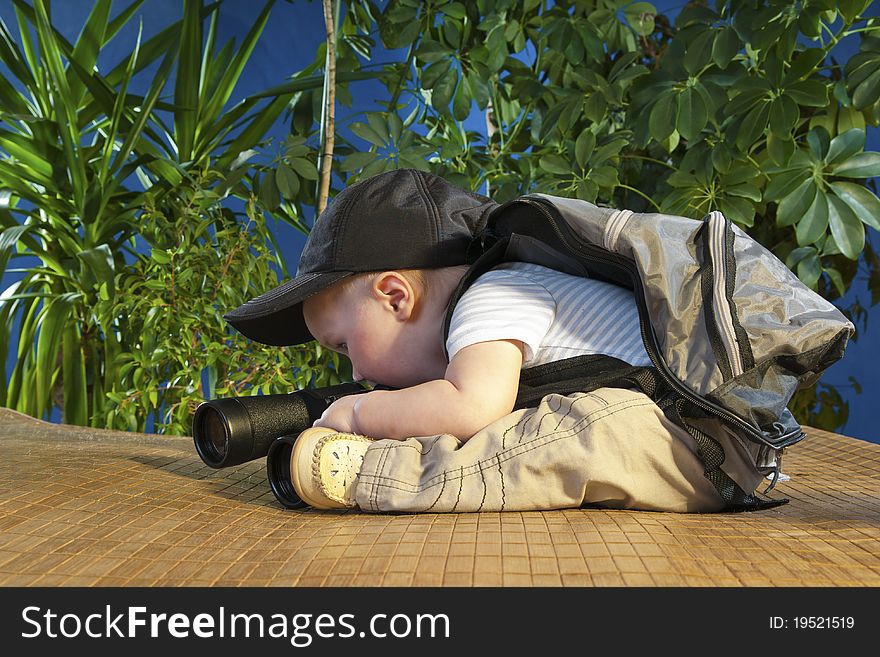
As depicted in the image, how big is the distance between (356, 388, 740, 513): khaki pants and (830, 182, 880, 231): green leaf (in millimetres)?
925

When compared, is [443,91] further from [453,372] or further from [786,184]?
[453,372]

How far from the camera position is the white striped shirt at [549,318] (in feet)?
2.68

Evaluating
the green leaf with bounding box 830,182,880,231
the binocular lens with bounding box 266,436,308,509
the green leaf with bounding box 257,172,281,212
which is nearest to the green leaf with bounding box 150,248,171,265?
the green leaf with bounding box 257,172,281,212

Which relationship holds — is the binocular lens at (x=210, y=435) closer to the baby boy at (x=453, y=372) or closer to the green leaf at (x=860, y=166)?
the baby boy at (x=453, y=372)

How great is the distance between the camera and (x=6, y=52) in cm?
207

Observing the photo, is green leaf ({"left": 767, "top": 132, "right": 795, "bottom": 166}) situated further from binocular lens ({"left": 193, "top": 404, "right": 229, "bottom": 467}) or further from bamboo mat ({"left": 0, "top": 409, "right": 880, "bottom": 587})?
binocular lens ({"left": 193, "top": 404, "right": 229, "bottom": 467})

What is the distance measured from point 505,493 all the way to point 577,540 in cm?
14

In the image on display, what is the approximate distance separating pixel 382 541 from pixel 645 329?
327 mm

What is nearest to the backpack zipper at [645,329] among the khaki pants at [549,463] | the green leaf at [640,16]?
the khaki pants at [549,463]

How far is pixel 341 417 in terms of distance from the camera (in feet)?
2.85

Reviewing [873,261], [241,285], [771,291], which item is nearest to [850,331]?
[771,291]

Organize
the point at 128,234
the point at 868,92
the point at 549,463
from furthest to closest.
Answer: the point at 128,234 < the point at 868,92 < the point at 549,463

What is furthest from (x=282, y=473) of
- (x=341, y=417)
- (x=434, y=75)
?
(x=434, y=75)
